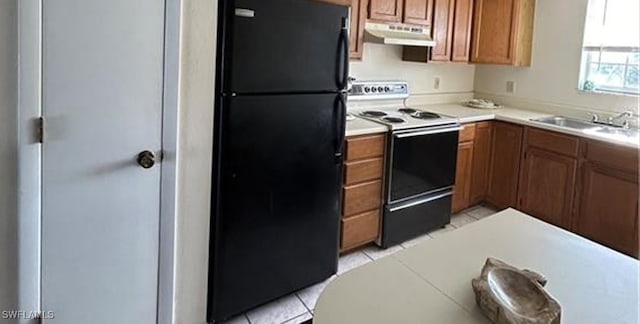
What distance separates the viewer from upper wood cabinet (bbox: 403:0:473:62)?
3.54 meters

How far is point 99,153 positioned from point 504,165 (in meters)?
3.06

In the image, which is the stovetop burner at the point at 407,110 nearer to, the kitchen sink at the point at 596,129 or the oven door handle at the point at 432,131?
the oven door handle at the point at 432,131

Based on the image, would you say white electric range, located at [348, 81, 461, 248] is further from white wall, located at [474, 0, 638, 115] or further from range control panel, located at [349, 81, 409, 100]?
white wall, located at [474, 0, 638, 115]

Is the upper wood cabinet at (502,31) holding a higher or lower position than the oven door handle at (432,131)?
higher

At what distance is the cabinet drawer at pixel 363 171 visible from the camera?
281cm

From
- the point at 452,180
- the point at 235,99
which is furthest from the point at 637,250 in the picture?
the point at 235,99

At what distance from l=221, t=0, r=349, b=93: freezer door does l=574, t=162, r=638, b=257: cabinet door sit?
1943mm

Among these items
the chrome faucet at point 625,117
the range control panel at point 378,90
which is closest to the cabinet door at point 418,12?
the range control panel at point 378,90

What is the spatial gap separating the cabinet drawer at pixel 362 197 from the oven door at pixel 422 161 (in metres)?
0.10

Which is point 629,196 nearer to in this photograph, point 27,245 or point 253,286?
point 253,286

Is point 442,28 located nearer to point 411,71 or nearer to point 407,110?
point 411,71

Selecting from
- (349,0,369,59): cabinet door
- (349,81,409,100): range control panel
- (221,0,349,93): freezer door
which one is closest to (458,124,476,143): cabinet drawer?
(349,81,409,100): range control panel

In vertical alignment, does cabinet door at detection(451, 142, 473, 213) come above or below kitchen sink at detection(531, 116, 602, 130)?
below

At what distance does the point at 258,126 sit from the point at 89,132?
70cm
